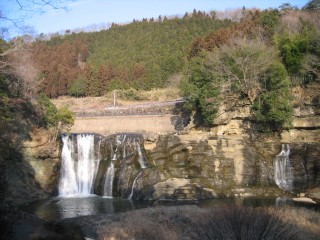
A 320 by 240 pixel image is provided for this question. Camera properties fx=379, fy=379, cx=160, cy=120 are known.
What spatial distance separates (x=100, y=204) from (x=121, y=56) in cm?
4581

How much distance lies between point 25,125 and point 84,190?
5.97 m

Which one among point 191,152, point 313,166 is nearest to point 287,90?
point 313,166

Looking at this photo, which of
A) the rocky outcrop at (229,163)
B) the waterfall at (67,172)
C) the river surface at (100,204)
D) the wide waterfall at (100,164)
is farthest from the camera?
the waterfall at (67,172)

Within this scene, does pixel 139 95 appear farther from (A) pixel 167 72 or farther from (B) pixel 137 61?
(B) pixel 137 61

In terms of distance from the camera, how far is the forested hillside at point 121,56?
53.0 metres

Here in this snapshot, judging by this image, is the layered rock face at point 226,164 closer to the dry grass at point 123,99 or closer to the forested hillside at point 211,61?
the forested hillside at point 211,61

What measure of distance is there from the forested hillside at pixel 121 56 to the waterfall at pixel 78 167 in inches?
869

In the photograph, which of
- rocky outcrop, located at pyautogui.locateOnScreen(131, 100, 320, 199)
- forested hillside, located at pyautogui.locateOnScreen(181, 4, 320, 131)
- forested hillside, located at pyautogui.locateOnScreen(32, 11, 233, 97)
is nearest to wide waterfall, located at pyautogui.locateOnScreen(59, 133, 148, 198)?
rocky outcrop, located at pyautogui.locateOnScreen(131, 100, 320, 199)

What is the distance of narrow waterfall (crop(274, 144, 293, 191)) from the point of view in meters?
24.0

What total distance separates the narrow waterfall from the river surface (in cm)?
230

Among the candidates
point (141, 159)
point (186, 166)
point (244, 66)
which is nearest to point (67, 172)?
point (141, 159)

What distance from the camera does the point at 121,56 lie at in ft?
211

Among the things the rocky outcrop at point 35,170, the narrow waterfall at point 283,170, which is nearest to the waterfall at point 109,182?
the rocky outcrop at point 35,170

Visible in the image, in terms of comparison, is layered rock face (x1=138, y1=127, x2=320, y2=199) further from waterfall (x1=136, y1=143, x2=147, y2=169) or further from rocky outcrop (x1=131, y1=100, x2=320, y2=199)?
waterfall (x1=136, y1=143, x2=147, y2=169)
